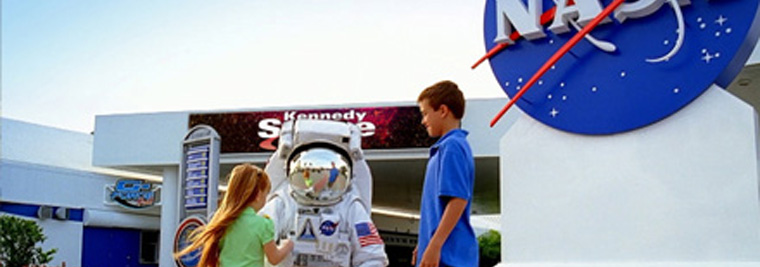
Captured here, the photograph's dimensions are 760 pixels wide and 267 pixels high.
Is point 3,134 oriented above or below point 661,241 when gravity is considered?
above

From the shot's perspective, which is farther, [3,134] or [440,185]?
[3,134]

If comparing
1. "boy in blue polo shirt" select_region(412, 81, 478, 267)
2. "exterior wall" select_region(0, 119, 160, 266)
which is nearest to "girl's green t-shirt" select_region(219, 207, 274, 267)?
"boy in blue polo shirt" select_region(412, 81, 478, 267)

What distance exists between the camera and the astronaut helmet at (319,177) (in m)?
5.73

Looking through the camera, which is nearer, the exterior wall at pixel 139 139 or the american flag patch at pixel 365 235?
the american flag patch at pixel 365 235

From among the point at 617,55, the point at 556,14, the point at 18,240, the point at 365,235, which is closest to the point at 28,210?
the point at 18,240

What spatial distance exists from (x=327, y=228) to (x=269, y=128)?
985 cm

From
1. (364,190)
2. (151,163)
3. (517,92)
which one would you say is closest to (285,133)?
(364,190)

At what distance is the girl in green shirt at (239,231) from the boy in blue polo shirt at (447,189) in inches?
29.8

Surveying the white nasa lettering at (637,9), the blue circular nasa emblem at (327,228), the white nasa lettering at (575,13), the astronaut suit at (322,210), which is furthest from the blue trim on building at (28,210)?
the white nasa lettering at (637,9)

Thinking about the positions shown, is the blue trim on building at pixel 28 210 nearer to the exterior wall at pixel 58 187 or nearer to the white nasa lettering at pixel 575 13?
the exterior wall at pixel 58 187

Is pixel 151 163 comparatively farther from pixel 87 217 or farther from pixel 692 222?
pixel 692 222

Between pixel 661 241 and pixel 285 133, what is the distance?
2938mm

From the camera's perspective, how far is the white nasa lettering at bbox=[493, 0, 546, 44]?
4656mm

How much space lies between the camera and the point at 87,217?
2017cm
